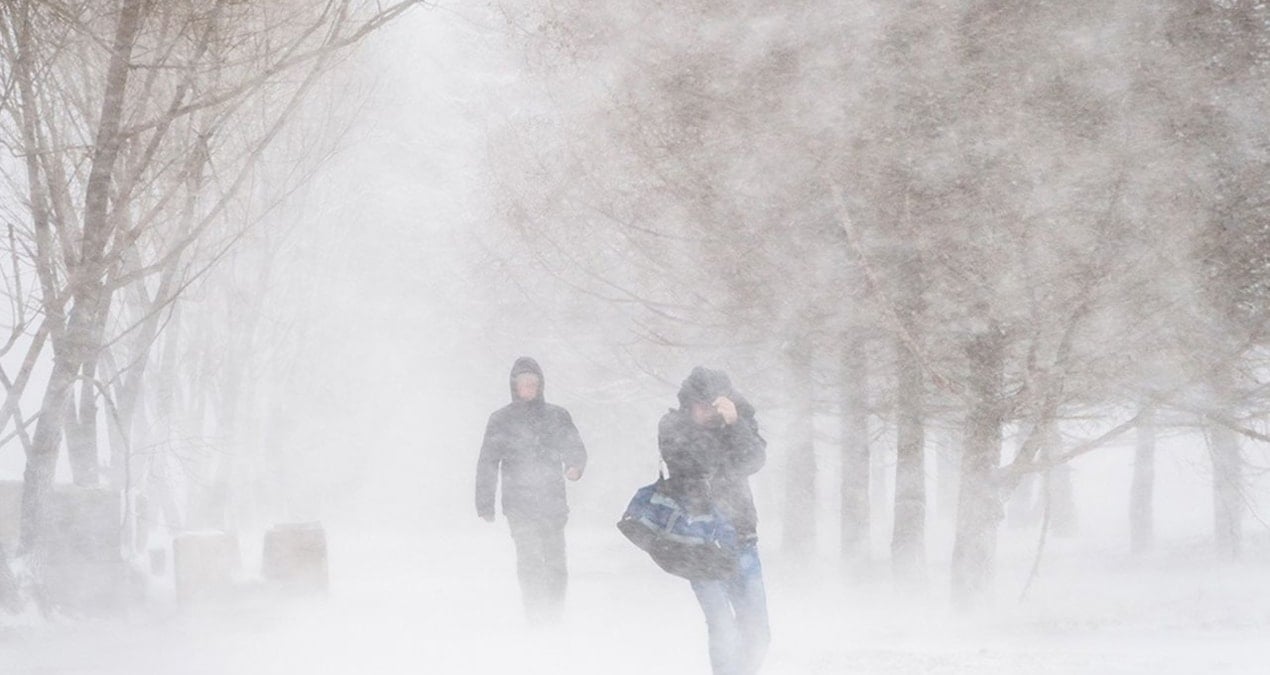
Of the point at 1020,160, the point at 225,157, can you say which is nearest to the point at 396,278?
the point at 225,157

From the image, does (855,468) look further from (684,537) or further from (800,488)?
(684,537)

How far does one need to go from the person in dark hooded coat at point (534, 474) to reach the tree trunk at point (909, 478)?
3.93 m

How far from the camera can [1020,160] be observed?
31.3ft

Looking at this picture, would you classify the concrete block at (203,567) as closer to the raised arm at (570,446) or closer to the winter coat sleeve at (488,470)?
the winter coat sleeve at (488,470)

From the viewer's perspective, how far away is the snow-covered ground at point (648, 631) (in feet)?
24.6

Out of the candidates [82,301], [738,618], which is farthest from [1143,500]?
[82,301]

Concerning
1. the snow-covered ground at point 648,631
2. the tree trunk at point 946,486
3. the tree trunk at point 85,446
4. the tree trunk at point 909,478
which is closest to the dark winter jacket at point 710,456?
the snow-covered ground at point 648,631

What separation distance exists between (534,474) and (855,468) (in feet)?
19.2

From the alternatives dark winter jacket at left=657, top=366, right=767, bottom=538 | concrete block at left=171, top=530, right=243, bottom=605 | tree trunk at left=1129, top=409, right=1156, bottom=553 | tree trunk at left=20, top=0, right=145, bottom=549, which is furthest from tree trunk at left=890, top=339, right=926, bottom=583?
tree trunk at left=1129, top=409, right=1156, bottom=553

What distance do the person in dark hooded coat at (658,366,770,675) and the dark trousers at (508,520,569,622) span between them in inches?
123

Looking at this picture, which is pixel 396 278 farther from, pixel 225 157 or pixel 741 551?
pixel 741 551

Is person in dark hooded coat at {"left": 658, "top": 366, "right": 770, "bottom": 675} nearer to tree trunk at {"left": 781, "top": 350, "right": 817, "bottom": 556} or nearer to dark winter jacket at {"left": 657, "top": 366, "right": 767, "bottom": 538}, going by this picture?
dark winter jacket at {"left": 657, "top": 366, "right": 767, "bottom": 538}

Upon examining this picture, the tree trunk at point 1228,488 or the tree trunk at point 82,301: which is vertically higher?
the tree trunk at point 82,301

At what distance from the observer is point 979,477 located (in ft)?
35.6
